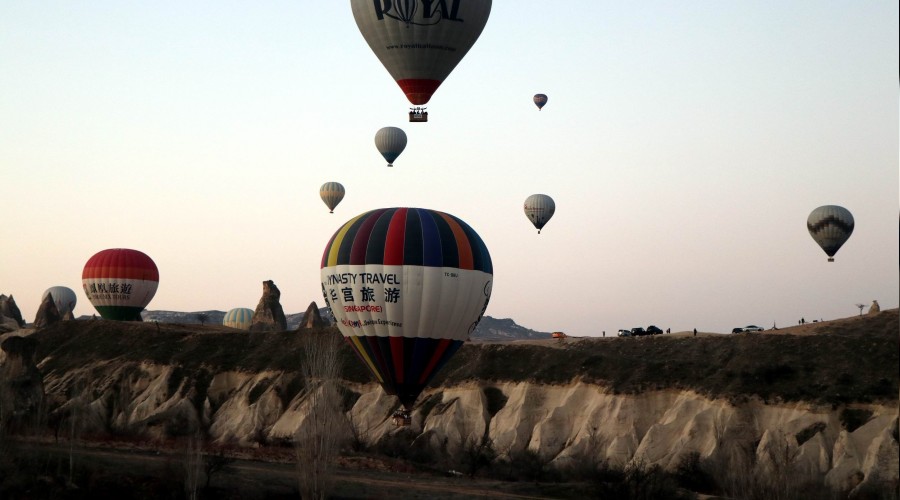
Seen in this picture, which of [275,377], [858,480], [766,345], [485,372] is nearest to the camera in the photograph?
[858,480]

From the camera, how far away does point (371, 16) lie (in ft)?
224

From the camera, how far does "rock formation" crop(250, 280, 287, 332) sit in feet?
405

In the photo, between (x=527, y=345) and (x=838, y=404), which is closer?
(x=838, y=404)

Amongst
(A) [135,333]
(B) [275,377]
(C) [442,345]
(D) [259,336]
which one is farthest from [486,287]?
(A) [135,333]

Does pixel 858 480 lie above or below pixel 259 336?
below

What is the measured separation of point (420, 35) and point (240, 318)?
269ft

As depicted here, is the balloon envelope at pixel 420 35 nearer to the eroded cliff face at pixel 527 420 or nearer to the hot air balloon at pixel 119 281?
the eroded cliff face at pixel 527 420

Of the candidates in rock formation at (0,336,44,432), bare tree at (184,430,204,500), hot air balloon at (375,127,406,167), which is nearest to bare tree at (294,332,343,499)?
bare tree at (184,430,204,500)

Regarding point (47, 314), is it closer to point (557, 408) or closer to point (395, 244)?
point (557, 408)

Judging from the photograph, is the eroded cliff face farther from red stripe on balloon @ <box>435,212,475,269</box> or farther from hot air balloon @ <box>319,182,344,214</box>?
hot air balloon @ <box>319,182,344,214</box>

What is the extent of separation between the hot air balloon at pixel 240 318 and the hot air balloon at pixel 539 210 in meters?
43.8

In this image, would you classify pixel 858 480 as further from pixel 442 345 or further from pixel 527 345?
pixel 527 345

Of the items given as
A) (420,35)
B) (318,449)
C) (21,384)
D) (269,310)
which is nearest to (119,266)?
(269,310)

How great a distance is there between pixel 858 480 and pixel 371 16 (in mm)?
39854
